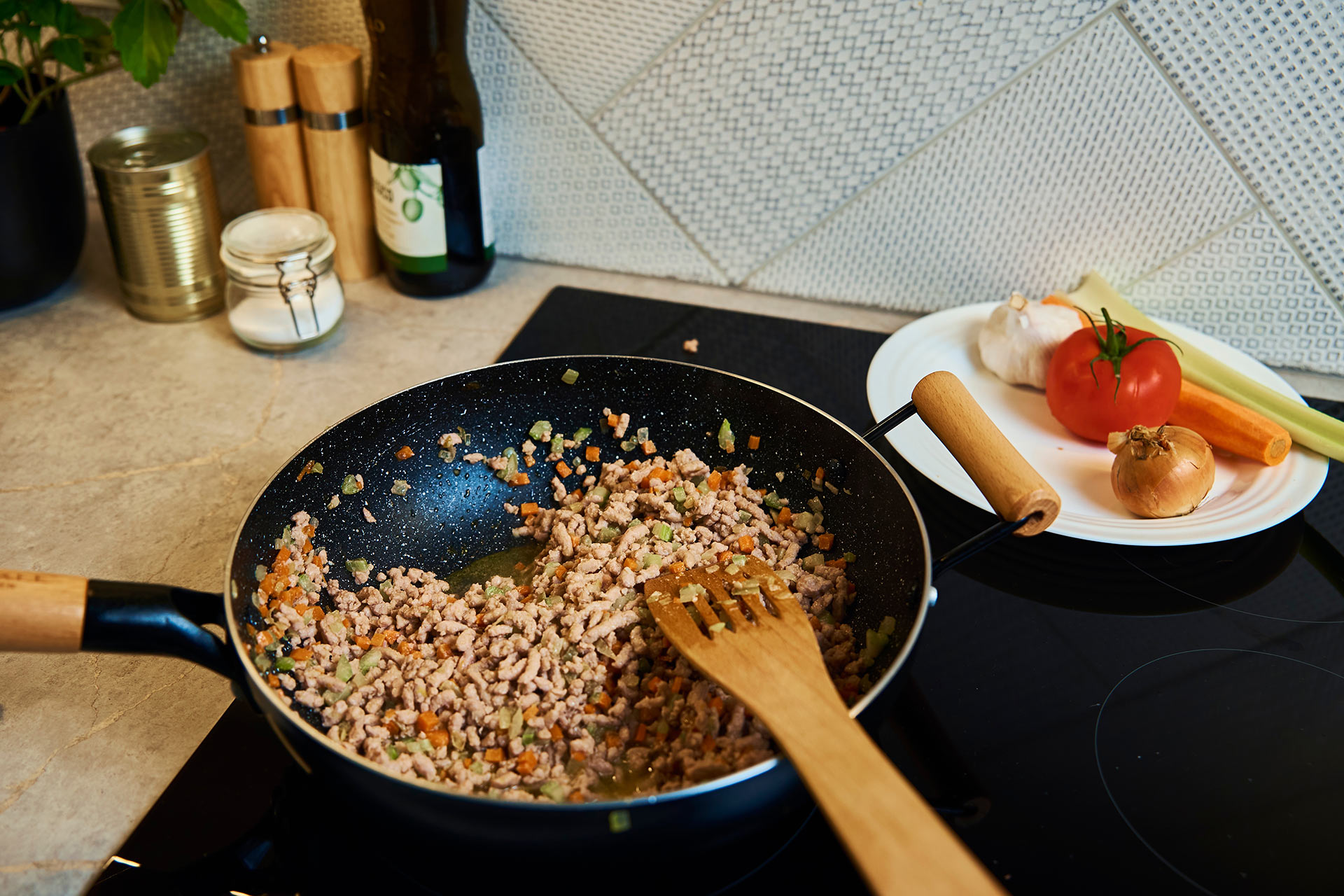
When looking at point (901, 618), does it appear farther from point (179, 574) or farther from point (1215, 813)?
point (179, 574)

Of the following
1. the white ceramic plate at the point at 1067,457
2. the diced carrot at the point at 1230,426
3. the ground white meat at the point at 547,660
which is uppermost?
the diced carrot at the point at 1230,426

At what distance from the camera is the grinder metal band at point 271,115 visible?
3.35 feet

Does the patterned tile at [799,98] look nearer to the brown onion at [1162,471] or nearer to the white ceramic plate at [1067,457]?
the white ceramic plate at [1067,457]

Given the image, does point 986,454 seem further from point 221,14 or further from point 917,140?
point 221,14

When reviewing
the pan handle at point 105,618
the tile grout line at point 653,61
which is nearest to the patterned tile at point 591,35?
the tile grout line at point 653,61

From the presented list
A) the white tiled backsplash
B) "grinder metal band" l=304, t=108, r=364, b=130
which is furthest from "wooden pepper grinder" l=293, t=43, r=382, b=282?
the white tiled backsplash

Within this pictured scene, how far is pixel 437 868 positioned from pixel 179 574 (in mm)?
373

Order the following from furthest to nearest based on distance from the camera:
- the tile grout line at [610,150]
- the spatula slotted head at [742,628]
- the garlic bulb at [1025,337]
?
1. the tile grout line at [610,150]
2. the garlic bulb at [1025,337]
3. the spatula slotted head at [742,628]

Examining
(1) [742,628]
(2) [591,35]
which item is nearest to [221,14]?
(2) [591,35]

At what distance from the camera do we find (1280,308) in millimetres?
1009

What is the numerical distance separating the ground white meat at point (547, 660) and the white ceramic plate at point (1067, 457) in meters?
0.20

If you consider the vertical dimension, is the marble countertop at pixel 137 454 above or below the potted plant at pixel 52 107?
below

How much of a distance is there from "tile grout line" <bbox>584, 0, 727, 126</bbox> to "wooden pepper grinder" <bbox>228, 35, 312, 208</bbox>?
13.0 inches

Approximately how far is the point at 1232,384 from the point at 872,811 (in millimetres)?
705
